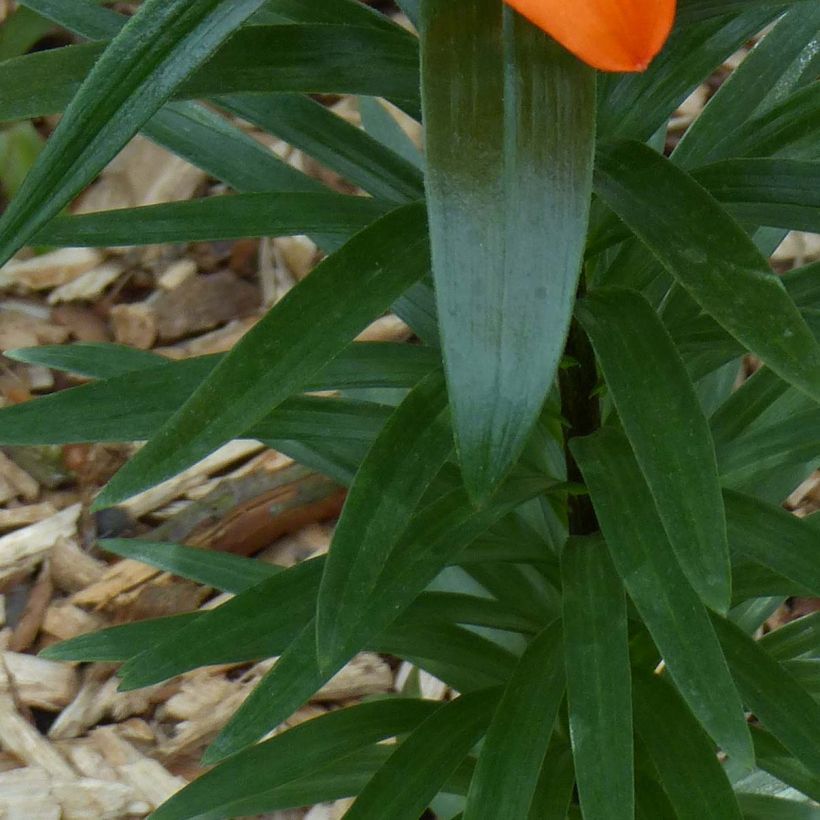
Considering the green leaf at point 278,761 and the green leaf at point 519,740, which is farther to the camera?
the green leaf at point 278,761

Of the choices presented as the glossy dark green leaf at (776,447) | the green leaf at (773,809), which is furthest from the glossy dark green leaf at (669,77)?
the green leaf at (773,809)

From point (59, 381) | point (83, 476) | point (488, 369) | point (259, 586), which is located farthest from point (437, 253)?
point (59, 381)

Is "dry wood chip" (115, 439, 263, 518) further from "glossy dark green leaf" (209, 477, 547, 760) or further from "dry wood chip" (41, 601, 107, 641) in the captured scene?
"glossy dark green leaf" (209, 477, 547, 760)

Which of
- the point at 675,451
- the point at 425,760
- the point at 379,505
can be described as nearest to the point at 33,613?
the point at 425,760

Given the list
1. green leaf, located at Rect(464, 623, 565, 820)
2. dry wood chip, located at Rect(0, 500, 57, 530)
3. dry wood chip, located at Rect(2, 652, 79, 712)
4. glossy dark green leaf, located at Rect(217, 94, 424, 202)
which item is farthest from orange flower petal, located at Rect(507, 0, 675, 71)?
dry wood chip, located at Rect(0, 500, 57, 530)

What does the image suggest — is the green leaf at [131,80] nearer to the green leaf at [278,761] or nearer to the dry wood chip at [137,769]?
the green leaf at [278,761]

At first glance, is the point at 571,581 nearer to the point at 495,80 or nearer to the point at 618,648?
the point at 618,648
